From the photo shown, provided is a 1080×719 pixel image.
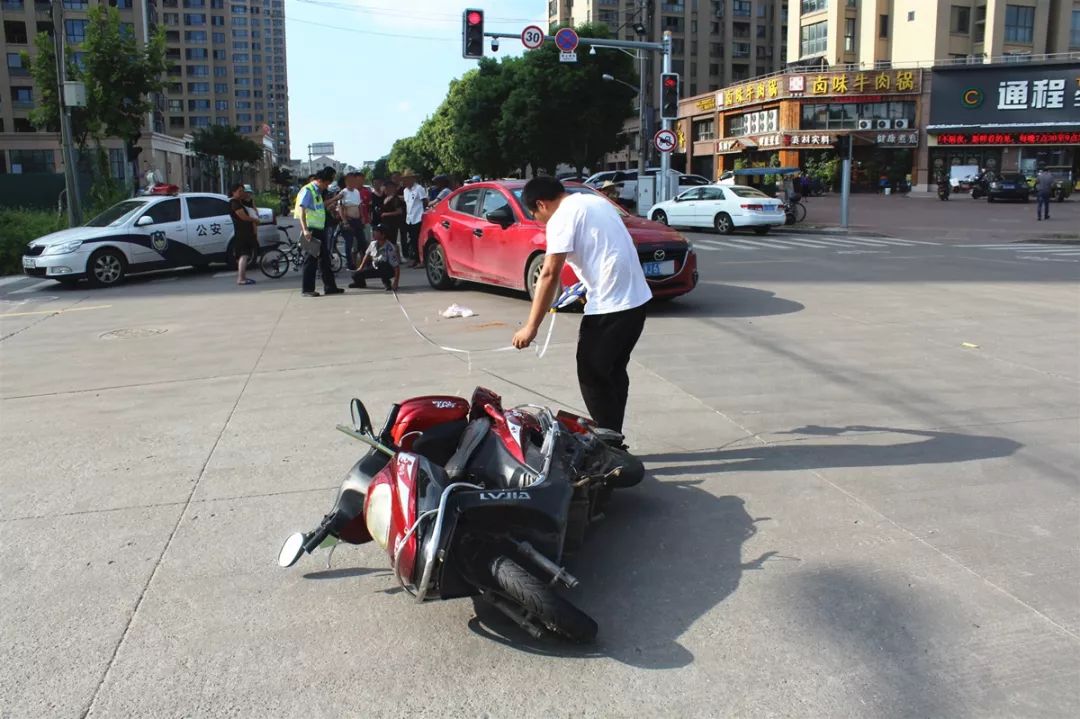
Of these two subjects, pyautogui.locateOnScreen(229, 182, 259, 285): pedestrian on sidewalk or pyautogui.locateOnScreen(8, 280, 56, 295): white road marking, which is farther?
pyautogui.locateOnScreen(8, 280, 56, 295): white road marking

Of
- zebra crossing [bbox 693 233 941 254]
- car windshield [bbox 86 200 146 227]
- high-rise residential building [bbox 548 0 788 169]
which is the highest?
high-rise residential building [bbox 548 0 788 169]

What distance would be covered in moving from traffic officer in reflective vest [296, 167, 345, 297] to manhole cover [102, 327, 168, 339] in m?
2.78

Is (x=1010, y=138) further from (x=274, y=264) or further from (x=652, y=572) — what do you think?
(x=652, y=572)

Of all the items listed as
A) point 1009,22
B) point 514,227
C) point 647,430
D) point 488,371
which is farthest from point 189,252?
point 1009,22

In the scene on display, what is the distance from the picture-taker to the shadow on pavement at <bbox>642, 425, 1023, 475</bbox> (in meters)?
5.16

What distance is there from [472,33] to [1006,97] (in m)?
43.7

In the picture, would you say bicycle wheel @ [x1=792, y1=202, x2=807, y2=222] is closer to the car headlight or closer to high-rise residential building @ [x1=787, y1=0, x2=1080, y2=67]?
the car headlight

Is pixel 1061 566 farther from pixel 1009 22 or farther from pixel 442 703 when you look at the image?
pixel 1009 22

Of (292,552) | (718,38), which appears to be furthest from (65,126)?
(718,38)

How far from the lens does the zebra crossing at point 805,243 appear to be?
20.7 metres

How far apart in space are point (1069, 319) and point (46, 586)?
10.2m

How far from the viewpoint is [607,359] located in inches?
194

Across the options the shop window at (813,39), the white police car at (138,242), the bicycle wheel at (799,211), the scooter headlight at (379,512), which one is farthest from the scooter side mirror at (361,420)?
the shop window at (813,39)

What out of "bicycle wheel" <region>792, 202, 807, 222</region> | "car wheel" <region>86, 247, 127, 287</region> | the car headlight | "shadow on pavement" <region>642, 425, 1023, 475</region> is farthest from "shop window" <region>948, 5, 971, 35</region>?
"shadow on pavement" <region>642, 425, 1023, 475</region>
